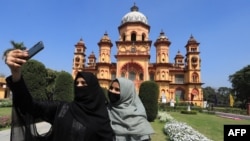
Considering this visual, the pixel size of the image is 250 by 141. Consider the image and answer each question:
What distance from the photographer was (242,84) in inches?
2108

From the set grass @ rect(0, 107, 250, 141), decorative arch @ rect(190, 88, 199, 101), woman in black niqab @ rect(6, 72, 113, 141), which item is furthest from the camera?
decorative arch @ rect(190, 88, 199, 101)

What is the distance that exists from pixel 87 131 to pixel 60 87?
53.0 ft

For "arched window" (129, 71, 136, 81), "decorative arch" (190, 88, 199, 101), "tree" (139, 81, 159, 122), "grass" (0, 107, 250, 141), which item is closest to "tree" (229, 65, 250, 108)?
"decorative arch" (190, 88, 199, 101)

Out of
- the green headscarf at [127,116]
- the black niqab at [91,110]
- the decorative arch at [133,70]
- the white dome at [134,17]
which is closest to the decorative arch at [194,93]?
the decorative arch at [133,70]

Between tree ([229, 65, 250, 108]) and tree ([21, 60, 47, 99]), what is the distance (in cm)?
4649

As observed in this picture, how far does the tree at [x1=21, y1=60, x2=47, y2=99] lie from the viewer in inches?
651

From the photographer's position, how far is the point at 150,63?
160 feet

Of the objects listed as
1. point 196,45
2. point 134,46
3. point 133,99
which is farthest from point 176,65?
point 133,99

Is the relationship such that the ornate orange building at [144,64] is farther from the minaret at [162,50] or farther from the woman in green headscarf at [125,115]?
the woman in green headscarf at [125,115]

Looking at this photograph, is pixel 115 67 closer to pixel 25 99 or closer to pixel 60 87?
pixel 60 87

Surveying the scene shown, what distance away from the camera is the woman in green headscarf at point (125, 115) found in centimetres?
284

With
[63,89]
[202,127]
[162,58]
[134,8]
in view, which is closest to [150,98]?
[202,127]

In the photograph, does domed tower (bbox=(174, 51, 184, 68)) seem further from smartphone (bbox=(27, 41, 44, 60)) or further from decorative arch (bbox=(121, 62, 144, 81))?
smartphone (bbox=(27, 41, 44, 60))

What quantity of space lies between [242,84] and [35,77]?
4863cm
